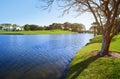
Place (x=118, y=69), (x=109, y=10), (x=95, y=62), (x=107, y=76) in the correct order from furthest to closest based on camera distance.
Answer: (x=109, y=10), (x=95, y=62), (x=118, y=69), (x=107, y=76)

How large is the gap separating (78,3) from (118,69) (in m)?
8.30

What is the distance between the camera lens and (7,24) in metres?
173

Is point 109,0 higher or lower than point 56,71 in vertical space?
higher

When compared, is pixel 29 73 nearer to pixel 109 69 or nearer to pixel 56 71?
pixel 56 71

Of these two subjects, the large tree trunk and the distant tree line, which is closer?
the large tree trunk

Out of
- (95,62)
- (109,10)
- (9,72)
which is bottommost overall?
(9,72)

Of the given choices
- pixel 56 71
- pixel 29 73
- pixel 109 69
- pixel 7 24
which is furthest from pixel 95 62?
pixel 7 24

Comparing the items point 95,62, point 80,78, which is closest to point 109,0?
point 95,62

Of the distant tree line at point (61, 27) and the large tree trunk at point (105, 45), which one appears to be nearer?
the large tree trunk at point (105, 45)

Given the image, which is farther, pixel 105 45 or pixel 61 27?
pixel 61 27

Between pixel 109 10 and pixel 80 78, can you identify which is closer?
pixel 80 78

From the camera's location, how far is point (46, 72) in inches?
543

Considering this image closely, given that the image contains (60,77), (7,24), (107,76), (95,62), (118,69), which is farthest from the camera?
(7,24)

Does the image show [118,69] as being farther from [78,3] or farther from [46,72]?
[78,3]
